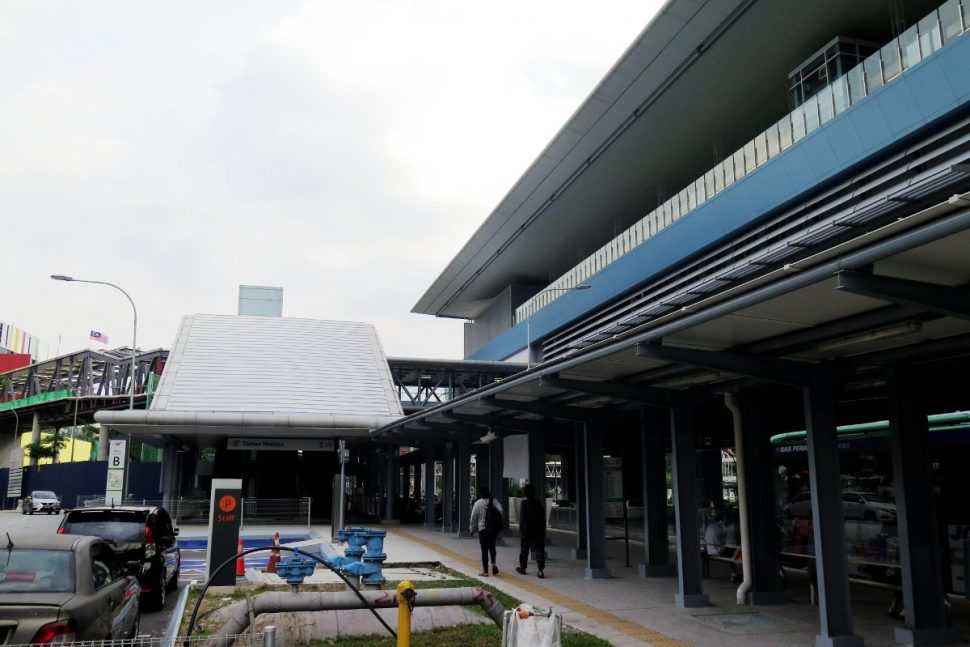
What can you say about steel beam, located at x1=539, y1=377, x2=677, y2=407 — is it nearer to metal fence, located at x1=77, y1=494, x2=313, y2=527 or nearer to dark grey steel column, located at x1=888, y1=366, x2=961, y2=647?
dark grey steel column, located at x1=888, y1=366, x2=961, y2=647

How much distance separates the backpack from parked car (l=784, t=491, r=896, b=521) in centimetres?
499

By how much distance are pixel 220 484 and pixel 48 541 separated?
6265mm

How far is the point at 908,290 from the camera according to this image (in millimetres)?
6395

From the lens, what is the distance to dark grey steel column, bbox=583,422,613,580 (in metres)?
14.1

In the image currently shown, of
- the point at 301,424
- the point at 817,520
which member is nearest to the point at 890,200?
the point at 817,520

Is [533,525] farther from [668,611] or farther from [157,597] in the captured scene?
[157,597]

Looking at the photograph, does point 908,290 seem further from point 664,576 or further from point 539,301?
point 539,301

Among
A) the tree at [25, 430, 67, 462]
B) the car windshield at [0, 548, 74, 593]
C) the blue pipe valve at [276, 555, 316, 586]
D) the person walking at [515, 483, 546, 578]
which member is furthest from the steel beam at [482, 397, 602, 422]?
the tree at [25, 430, 67, 462]

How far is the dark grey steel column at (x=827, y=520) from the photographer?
27.9 feet

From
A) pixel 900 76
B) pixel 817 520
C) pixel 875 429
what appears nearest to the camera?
pixel 817 520

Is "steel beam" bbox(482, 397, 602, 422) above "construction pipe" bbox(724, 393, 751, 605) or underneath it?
above

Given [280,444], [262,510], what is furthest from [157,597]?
[280,444]

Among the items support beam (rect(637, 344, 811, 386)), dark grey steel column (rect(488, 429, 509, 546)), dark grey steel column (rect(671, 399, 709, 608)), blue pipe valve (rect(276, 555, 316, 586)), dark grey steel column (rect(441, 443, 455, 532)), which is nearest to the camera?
support beam (rect(637, 344, 811, 386))

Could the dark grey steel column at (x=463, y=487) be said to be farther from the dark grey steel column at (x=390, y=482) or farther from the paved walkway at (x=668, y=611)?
the dark grey steel column at (x=390, y=482)
